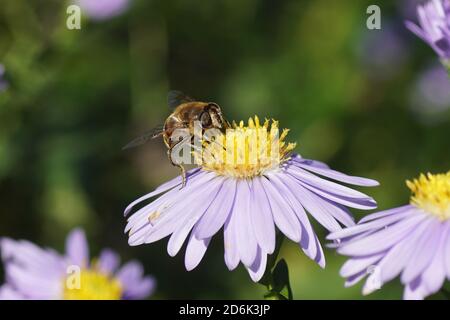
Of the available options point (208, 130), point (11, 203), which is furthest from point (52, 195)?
point (208, 130)

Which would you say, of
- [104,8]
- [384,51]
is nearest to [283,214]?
[104,8]

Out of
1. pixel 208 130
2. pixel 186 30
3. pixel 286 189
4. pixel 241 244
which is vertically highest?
pixel 186 30

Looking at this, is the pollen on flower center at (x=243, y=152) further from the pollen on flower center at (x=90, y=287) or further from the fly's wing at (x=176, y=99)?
the pollen on flower center at (x=90, y=287)

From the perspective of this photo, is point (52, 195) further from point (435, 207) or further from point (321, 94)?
point (435, 207)

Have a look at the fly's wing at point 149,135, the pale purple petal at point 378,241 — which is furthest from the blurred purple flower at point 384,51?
the pale purple petal at point 378,241

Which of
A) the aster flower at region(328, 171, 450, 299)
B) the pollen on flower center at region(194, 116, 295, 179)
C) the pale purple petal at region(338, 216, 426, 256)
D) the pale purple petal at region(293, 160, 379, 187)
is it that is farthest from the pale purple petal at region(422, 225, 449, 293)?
the pollen on flower center at region(194, 116, 295, 179)

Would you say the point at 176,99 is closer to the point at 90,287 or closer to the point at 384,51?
the point at 90,287
